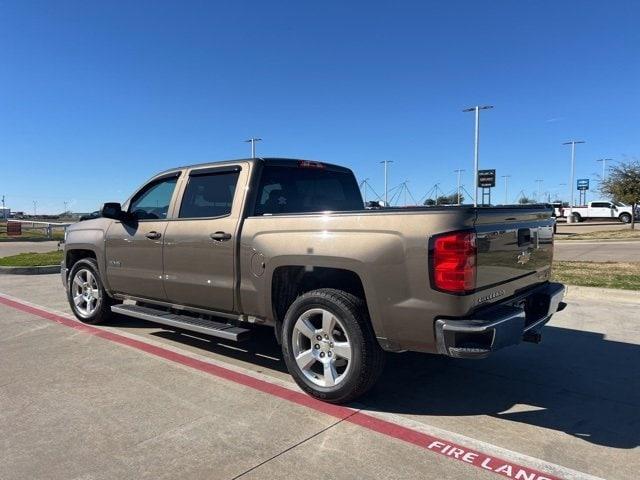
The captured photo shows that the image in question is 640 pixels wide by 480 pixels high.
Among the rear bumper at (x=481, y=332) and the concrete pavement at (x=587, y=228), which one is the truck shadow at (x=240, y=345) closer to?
the rear bumper at (x=481, y=332)

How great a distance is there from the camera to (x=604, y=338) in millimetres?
5965

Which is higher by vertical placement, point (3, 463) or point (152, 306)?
point (152, 306)

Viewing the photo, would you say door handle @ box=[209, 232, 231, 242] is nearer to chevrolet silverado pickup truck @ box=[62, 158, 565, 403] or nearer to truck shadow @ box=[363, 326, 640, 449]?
chevrolet silverado pickup truck @ box=[62, 158, 565, 403]

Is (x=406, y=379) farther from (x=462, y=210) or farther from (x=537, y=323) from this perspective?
(x=462, y=210)

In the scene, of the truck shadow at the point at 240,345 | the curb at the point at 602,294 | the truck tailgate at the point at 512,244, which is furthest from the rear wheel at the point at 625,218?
the truck shadow at the point at 240,345

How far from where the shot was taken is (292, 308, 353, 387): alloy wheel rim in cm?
398

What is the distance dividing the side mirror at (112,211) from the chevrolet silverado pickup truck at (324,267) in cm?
1

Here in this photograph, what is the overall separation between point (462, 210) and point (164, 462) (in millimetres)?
2456

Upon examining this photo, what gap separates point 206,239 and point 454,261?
251 centimetres

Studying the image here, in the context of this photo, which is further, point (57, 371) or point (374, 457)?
point (57, 371)

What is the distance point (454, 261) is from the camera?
338cm

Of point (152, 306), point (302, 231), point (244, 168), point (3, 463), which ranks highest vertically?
point (244, 168)

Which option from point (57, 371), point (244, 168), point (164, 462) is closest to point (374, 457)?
point (164, 462)

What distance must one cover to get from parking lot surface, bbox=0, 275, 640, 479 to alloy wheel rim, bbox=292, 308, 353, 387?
0.79 feet
